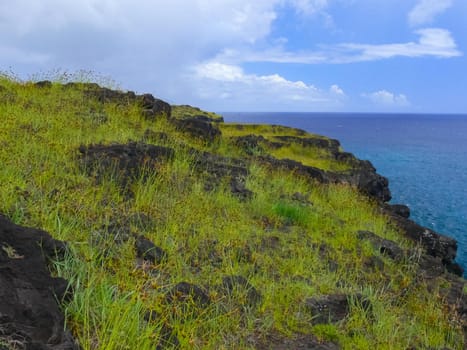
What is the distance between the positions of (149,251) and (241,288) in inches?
54.8

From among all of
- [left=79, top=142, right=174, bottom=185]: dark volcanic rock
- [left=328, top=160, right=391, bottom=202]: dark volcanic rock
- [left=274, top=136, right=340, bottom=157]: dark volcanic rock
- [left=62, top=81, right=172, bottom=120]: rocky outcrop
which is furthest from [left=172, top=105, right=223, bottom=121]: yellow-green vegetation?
[left=79, top=142, right=174, bottom=185]: dark volcanic rock

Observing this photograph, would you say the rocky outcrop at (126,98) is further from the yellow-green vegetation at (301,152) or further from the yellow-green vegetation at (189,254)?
the yellow-green vegetation at (301,152)

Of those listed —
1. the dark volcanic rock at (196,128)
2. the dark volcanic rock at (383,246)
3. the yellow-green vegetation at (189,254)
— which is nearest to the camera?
the yellow-green vegetation at (189,254)

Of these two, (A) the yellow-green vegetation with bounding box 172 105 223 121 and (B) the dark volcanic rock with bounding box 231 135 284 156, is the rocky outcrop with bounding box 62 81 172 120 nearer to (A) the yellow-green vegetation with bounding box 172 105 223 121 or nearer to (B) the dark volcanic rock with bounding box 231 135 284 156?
(A) the yellow-green vegetation with bounding box 172 105 223 121

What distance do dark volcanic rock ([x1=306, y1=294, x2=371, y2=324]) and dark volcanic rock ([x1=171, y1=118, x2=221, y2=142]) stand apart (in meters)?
9.39

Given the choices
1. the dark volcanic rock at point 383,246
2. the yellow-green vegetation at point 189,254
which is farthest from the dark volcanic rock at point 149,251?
the dark volcanic rock at point 383,246

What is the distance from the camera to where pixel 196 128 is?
1531cm

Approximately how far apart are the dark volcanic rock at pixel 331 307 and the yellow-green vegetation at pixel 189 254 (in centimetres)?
12

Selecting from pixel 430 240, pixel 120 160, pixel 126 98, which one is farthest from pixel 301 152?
pixel 120 160

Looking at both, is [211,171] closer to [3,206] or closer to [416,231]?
[3,206]

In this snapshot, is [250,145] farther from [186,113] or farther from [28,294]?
[28,294]

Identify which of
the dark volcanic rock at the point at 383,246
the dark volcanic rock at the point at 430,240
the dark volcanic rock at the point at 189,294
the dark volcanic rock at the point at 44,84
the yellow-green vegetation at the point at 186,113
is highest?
the dark volcanic rock at the point at 44,84

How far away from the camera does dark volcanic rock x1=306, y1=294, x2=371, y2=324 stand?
5730 millimetres

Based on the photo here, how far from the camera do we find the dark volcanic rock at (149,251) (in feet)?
→ 19.0
